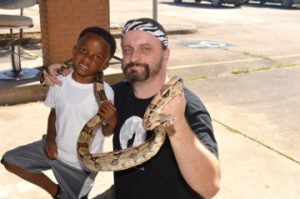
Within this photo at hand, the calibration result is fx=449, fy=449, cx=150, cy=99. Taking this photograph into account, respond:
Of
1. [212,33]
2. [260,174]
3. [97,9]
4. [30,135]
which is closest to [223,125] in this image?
[260,174]

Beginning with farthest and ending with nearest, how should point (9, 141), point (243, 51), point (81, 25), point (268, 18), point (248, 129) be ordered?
point (268, 18) → point (243, 51) → point (81, 25) → point (248, 129) → point (9, 141)

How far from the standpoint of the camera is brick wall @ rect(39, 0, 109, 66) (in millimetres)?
7542

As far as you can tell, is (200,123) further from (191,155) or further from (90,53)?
(90,53)

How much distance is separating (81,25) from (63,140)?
4.72m

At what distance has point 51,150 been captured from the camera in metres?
3.52

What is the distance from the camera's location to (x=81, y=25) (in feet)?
25.7

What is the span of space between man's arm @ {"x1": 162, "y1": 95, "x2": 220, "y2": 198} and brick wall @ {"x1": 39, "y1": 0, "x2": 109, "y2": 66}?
575cm

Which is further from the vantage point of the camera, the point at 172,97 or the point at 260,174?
the point at 260,174

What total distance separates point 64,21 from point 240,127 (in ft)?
11.5

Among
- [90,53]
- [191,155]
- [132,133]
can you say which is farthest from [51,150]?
[191,155]

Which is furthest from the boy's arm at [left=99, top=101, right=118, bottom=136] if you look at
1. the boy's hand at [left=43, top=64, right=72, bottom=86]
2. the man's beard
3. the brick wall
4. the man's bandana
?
the brick wall

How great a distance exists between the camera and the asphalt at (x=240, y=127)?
4.68m

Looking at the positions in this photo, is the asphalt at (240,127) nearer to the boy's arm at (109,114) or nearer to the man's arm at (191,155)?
the boy's arm at (109,114)

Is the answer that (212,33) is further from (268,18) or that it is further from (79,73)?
(79,73)
